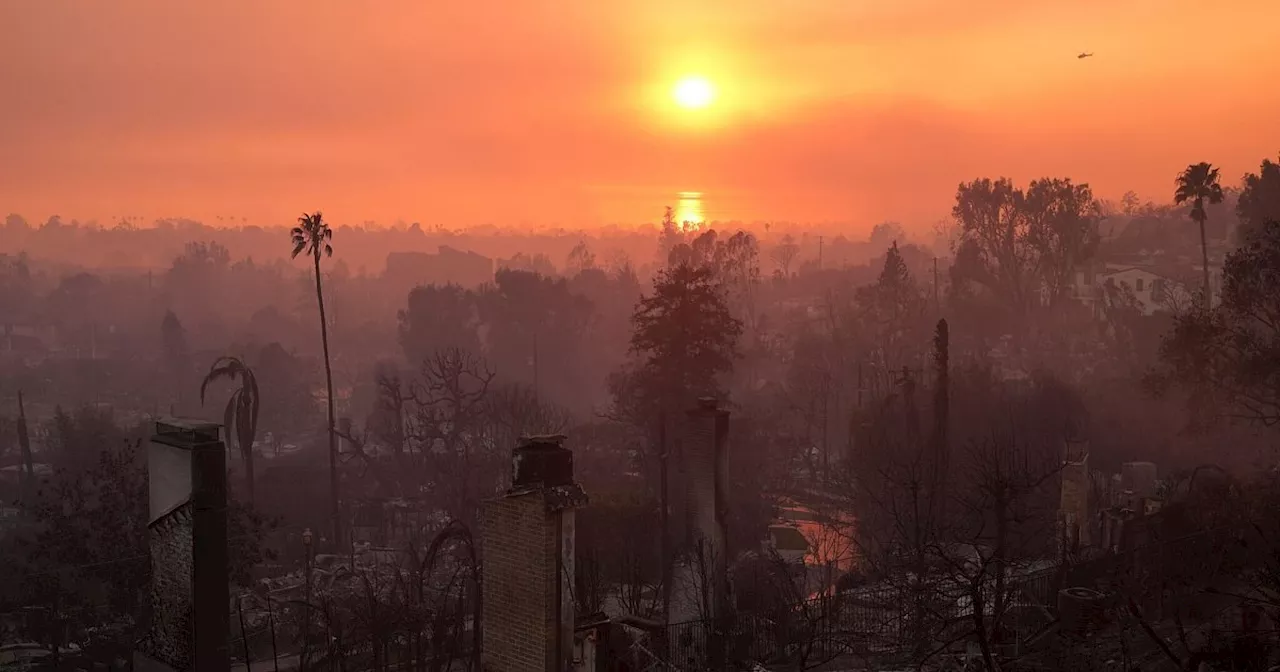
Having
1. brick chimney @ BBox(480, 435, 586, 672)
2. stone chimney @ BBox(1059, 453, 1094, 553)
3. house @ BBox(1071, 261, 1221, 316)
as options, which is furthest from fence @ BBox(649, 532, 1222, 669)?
house @ BBox(1071, 261, 1221, 316)

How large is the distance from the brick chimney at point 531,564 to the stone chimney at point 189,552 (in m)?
3.10

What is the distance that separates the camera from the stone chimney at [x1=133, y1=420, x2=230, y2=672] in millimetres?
10625

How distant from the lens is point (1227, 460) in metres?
29.1

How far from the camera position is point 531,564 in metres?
9.64

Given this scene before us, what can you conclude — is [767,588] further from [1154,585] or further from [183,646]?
[183,646]

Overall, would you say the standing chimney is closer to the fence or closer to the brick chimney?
the fence

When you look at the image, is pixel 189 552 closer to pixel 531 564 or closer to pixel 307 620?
pixel 531 564

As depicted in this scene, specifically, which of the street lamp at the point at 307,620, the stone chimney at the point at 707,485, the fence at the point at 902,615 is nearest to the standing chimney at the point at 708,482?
the stone chimney at the point at 707,485

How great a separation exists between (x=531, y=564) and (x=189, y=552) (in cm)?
387

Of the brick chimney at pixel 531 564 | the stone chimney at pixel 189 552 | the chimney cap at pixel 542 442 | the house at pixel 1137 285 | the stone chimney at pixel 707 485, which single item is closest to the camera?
the brick chimney at pixel 531 564

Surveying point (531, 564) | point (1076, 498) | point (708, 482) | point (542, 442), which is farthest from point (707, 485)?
point (1076, 498)

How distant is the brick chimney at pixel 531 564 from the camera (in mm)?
9586

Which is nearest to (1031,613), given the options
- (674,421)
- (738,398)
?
(674,421)

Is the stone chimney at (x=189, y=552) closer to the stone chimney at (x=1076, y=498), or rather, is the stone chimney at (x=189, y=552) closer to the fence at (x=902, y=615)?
the fence at (x=902, y=615)
